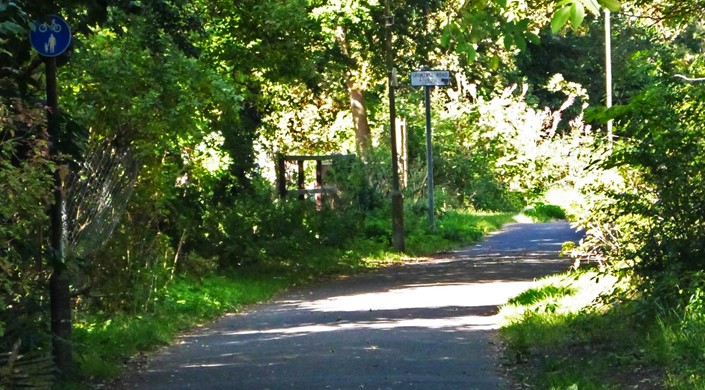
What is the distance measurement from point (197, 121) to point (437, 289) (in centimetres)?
504

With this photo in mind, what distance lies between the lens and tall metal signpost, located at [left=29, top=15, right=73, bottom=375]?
973cm

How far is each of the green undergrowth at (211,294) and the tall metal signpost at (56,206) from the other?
14.5 inches

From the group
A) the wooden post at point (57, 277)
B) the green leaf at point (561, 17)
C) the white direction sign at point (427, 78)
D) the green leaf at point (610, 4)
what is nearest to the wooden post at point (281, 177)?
the white direction sign at point (427, 78)

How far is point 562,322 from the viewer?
1277cm

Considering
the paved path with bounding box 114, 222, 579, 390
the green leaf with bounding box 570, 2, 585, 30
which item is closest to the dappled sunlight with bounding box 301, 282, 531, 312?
the paved path with bounding box 114, 222, 579, 390

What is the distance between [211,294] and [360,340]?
489 cm

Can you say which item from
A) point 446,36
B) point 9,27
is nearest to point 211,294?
point 446,36

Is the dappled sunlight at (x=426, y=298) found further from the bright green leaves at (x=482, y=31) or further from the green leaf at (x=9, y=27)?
the green leaf at (x=9, y=27)

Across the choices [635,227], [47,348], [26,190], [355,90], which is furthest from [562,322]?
[355,90]

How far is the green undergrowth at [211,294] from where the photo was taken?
12258mm

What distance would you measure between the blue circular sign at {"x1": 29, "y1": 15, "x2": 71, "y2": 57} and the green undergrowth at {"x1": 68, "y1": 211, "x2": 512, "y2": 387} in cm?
277

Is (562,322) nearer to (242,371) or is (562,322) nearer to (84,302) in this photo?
(242,371)

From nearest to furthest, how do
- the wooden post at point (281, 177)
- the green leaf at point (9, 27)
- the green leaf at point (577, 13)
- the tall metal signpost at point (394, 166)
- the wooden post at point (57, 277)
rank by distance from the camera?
the green leaf at point (577, 13), the green leaf at point (9, 27), the wooden post at point (57, 277), the wooden post at point (281, 177), the tall metal signpost at point (394, 166)

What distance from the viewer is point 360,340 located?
42.8ft
